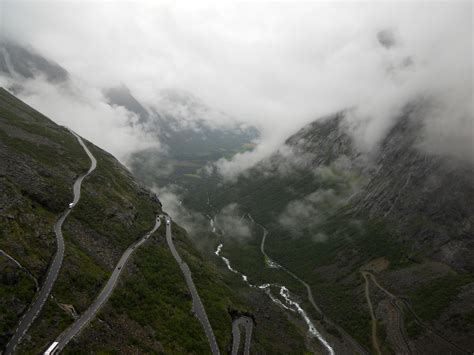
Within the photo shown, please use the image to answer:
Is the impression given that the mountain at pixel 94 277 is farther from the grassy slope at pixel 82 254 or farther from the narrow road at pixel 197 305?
the narrow road at pixel 197 305

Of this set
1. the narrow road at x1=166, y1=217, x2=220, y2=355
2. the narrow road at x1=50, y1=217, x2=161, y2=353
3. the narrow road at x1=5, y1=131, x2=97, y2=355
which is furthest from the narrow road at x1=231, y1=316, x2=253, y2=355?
the narrow road at x1=5, y1=131, x2=97, y2=355

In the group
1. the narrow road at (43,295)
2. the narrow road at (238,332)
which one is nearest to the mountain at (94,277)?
the narrow road at (43,295)

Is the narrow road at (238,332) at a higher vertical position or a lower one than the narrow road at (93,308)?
higher

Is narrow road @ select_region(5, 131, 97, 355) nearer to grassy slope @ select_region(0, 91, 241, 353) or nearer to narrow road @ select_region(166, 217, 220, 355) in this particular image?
grassy slope @ select_region(0, 91, 241, 353)

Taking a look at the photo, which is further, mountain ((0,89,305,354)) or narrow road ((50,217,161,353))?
mountain ((0,89,305,354))

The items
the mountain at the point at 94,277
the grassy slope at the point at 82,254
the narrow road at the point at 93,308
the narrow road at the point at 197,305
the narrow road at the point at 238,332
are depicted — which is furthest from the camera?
the narrow road at the point at 238,332

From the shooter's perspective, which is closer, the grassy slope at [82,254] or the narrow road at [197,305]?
the grassy slope at [82,254]

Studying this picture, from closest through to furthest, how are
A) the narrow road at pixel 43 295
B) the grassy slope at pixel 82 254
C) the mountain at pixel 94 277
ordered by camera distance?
1. the narrow road at pixel 43 295
2. the mountain at pixel 94 277
3. the grassy slope at pixel 82 254

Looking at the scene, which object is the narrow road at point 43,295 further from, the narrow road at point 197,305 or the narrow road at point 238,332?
the narrow road at point 238,332

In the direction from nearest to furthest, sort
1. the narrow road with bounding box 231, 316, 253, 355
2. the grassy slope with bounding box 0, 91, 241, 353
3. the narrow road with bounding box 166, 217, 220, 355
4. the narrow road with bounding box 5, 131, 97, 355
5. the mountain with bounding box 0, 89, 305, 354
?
the narrow road with bounding box 5, 131, 97, 355
the mountain with bounding box 0, 89, 305, 354
the grassy slope with bounding box 0, 91, 241, 353
the narrow road with bounding box 166, 217, 220, 355
the narrow road with bounding box 231, 316, 253, 355
